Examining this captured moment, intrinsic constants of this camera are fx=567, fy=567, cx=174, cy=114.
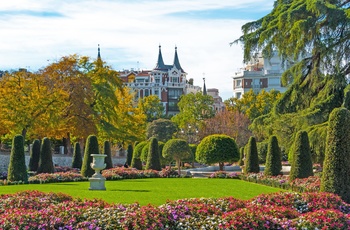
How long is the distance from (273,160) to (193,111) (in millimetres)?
36639

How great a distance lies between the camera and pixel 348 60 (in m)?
23.4

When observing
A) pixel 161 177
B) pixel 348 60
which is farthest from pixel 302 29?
pixel 161 177

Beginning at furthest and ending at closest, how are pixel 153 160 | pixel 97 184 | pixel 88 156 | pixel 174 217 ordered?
pixel 153 160 → pixel 88 156 → pixel 97 184 → pixel 174 217

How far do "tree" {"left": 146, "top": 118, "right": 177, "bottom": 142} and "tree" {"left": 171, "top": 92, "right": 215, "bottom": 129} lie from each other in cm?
223

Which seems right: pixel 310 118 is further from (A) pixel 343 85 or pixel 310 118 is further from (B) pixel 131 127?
(B) pixel 131 127

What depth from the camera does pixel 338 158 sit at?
1338 centimetres

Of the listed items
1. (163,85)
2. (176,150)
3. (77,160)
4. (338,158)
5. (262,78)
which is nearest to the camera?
(338,158)

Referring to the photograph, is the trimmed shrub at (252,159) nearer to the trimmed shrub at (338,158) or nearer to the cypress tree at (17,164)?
the cypress tree at (17,164)

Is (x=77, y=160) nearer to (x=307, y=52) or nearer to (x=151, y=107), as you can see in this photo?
(x=307, y=52)

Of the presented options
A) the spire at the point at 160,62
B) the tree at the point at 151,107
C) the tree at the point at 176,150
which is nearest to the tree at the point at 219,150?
the tree at the point at 176,150

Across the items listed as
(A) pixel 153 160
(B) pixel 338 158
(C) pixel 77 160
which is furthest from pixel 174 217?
(C) pixel 77 160

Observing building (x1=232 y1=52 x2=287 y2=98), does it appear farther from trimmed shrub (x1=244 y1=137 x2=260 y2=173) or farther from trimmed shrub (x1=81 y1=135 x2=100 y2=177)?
trimmed shrub (x1=81 y1=135 x2=100 y2=177)

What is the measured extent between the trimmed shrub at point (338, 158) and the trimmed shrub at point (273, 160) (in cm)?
1137

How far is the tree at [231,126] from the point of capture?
184ft
